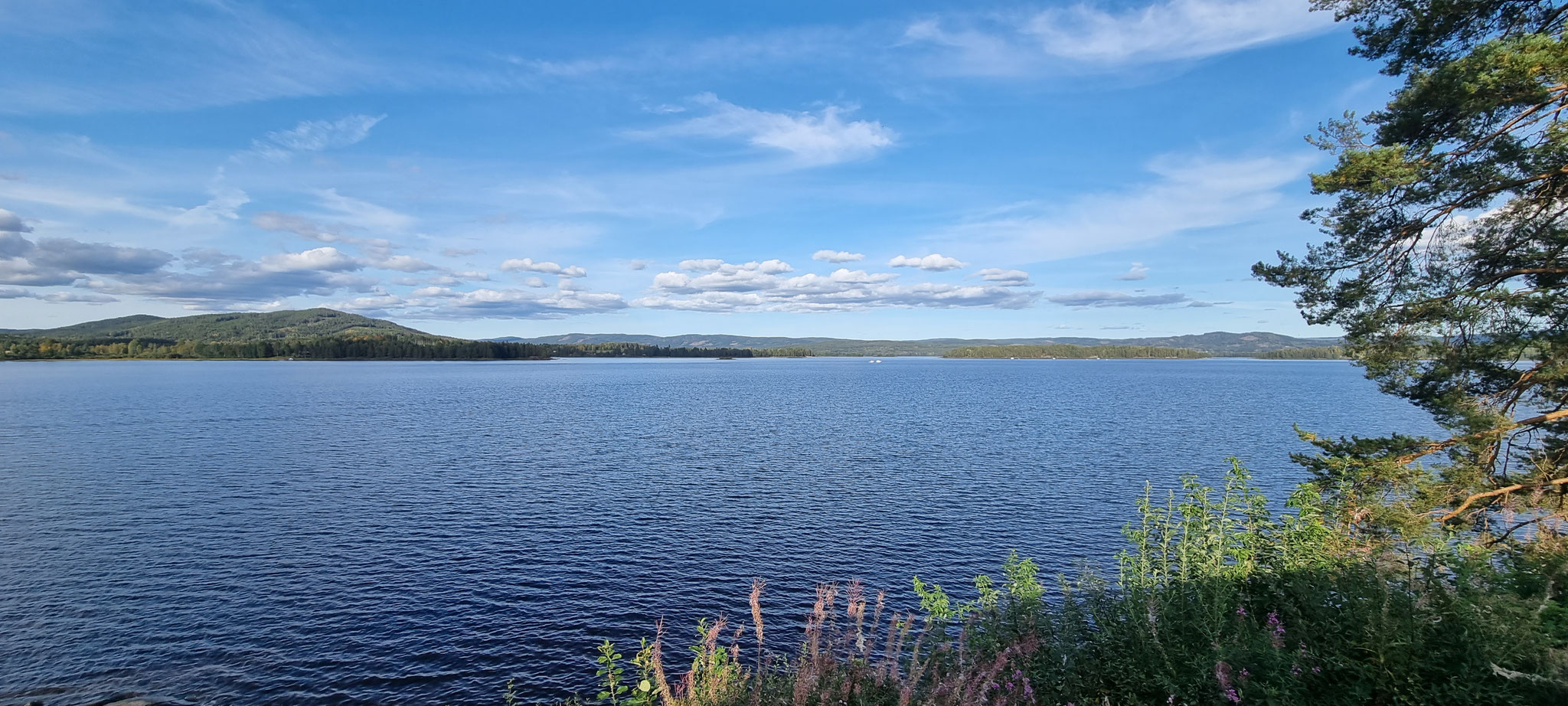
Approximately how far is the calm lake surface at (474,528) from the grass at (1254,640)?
1214 cm

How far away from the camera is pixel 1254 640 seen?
1018 centimetres

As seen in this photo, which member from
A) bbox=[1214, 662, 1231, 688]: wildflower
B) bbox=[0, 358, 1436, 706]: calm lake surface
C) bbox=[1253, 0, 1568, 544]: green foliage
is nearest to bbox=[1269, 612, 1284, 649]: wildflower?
bbox=[1214, 662, 1231, 688]: wildflower

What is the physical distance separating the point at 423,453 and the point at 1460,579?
59.8 meters

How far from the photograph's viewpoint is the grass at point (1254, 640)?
27.4 ft

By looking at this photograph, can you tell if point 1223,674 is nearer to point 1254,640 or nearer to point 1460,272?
point 1254,640

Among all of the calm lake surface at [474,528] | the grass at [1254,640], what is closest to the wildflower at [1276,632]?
the grass at [1254,640]

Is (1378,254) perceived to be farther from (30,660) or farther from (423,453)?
(423,453)

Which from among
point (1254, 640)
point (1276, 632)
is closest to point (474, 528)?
point (1254, 640)

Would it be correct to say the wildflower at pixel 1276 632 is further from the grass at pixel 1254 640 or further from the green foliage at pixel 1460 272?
the green foliage at pixel 1460 272

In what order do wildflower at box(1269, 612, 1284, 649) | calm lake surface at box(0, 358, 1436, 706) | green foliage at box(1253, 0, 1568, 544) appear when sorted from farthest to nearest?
calm lake surface at box(0, 358, 1436, 706) < green foliage at box(1253, 0, 1568, 544) < wildflower at box(1269, 612, 1284, 649)

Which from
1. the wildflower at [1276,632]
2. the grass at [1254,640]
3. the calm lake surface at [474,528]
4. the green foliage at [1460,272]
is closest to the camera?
the grass at [1254,640]

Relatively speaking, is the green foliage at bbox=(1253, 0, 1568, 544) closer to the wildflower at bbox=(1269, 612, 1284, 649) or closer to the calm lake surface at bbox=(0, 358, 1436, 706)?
the wildflower at bbox=(1269, 612, 1284, 649)

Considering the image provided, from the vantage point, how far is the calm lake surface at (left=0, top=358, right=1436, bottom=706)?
71.8ft

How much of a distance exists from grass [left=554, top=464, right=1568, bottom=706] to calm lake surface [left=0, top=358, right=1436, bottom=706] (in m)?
12.1
